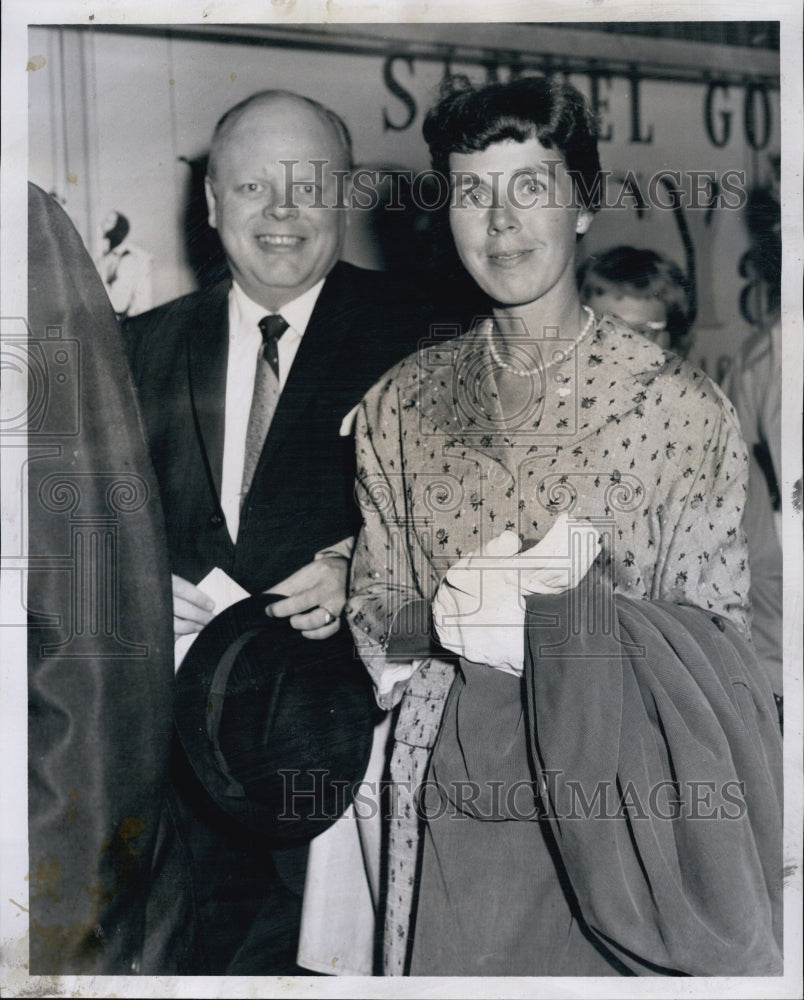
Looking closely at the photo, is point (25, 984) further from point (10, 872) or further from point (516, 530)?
point (516, 530)

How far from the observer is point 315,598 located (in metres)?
1.59

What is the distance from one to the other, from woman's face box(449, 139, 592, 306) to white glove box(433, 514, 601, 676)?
388mm

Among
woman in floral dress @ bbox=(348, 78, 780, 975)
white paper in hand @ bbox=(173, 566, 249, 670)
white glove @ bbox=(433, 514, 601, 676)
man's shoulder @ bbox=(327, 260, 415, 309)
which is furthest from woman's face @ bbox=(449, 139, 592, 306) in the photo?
white paper in hand @ bbox=(173, 566, 249, 670)

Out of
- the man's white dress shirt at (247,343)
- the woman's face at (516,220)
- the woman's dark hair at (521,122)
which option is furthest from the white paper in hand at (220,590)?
the woman's dark hair at (521,122)

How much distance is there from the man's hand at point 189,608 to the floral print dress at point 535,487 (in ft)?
0.80

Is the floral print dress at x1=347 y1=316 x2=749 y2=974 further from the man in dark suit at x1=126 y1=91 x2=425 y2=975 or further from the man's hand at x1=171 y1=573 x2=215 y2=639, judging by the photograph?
the man's hand at x1=171 y1=573 x2=215 y2=639

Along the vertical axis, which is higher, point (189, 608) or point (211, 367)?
point (211, 367)

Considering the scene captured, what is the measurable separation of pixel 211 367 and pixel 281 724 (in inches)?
23.6

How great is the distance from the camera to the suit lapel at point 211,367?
1.60 m

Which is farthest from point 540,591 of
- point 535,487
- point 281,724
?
point 281,724

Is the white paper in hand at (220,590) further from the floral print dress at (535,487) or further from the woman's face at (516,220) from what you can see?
the woman's face at (516,220)

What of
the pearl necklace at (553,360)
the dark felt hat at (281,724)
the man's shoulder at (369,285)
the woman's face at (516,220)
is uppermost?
the woman's face at (516,220)

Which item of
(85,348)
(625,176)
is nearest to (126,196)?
(85,348)

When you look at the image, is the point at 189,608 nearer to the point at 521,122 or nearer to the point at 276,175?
the point at 276,175
